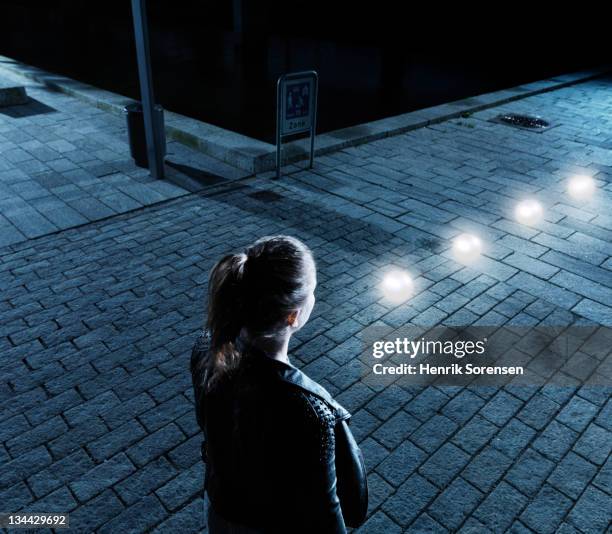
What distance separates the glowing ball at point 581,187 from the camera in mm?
7707

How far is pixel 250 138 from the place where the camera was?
901cm

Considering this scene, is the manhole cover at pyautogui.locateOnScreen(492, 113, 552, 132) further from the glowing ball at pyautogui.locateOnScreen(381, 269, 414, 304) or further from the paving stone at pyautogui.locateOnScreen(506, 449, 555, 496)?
the paving stone at pyautogui.locateOnScreen(506, 449, 555, 496)

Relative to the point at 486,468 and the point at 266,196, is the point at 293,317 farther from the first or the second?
the point at 266,196

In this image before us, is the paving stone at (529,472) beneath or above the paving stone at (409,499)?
above

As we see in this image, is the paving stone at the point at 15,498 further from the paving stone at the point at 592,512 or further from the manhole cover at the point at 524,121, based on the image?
the manhole cover at the point at 524,121

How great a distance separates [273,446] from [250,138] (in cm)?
793

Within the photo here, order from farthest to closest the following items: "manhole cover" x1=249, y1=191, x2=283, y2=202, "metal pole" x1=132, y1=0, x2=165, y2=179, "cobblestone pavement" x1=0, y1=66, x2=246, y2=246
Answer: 1. "manhole cover" x1=249, y1=191, x2=283, y2=202
2. "metal pole" x1=132, y1=0, x2=165, y2=179
3. "cobblestone pavement" x1=0, y1=66, x2=246, y2=246

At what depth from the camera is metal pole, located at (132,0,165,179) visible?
6915 mm

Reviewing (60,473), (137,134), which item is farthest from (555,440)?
(137,134)

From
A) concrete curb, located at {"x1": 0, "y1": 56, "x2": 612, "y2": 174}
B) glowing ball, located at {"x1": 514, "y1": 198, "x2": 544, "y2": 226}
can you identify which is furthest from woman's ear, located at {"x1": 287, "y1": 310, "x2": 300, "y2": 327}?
concrete curb, located at {"x1": 0, "y1": 56, "x2": 612, "y2": 174}

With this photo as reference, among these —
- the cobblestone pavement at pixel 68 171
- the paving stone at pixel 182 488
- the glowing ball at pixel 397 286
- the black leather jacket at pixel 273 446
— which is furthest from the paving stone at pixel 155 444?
the cobblestone pavement at pixel 68 171

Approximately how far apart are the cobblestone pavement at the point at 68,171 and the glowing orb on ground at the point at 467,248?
3567mm

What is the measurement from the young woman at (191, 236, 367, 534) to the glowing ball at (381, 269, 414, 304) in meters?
3.61

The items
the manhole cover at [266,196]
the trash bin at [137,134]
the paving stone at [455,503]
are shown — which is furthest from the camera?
the trash bin at [137,134]
